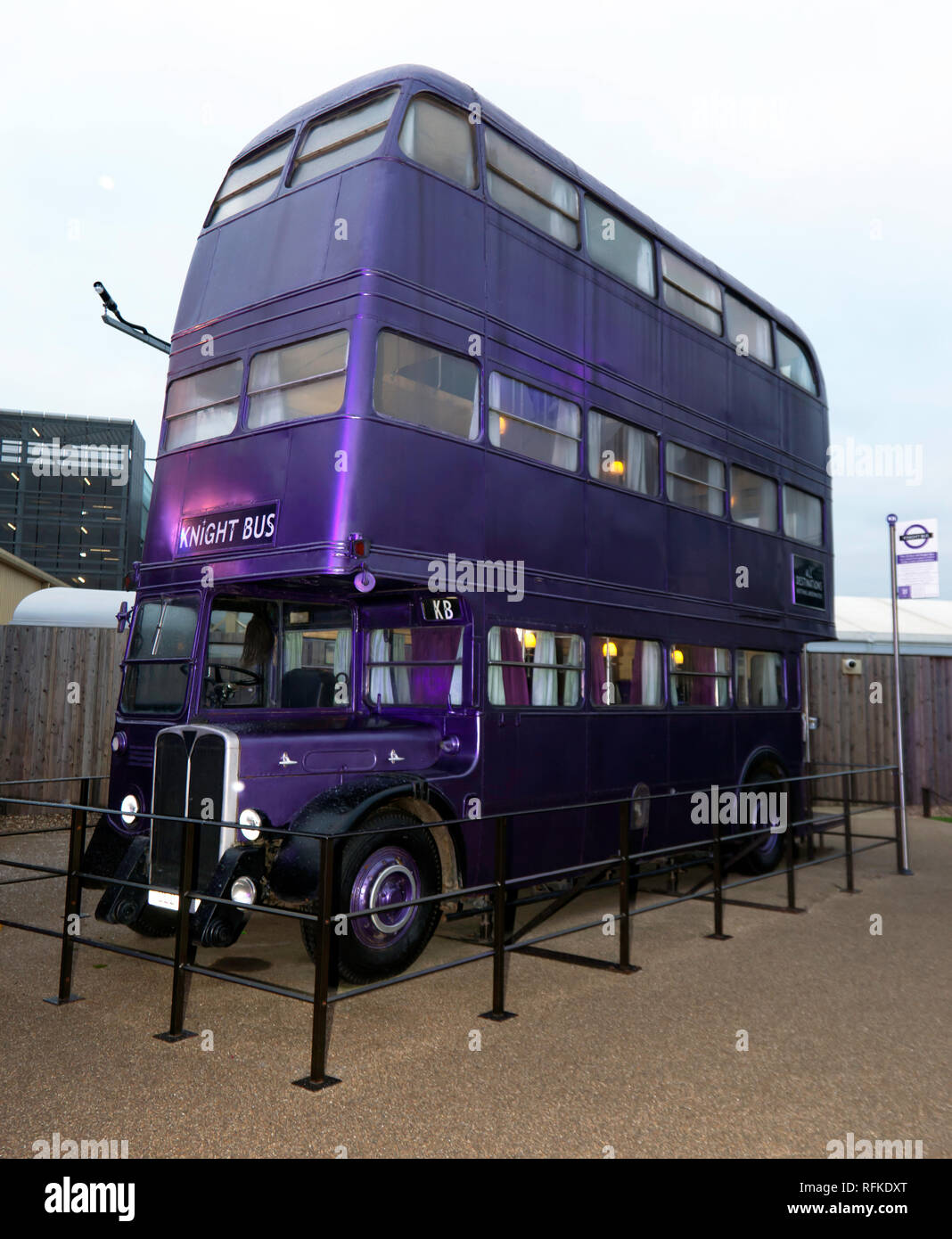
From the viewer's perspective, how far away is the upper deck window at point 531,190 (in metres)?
7.04

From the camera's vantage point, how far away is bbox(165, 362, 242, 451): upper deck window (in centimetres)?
668

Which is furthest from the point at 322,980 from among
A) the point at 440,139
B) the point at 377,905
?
the point at 440,139

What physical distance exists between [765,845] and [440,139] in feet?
25.1

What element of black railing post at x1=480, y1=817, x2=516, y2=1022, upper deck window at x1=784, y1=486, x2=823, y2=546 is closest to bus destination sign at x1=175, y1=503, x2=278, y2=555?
black railing post at x1=480, y1=817, x2=516, y2=1022

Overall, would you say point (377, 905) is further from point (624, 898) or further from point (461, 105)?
point (461, 105)

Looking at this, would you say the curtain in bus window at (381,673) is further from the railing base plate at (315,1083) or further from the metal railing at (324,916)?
the railing base plate at (315,1083)

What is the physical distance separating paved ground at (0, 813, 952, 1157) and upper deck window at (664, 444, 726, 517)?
4.02m

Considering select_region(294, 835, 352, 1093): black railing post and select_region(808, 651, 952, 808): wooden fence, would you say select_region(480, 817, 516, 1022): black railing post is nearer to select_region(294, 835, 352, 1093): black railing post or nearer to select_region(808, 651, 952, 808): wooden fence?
select_region(294, 835, 352, 1093): black railing post

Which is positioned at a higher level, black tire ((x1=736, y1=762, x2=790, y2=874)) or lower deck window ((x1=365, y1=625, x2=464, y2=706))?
lower deck window ((x1=365, y1=625, x2=464, y2=706))

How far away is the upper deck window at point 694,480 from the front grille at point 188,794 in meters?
4.94

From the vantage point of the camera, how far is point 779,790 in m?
10.2

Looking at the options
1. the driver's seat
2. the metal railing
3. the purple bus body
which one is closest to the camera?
the metal railing
